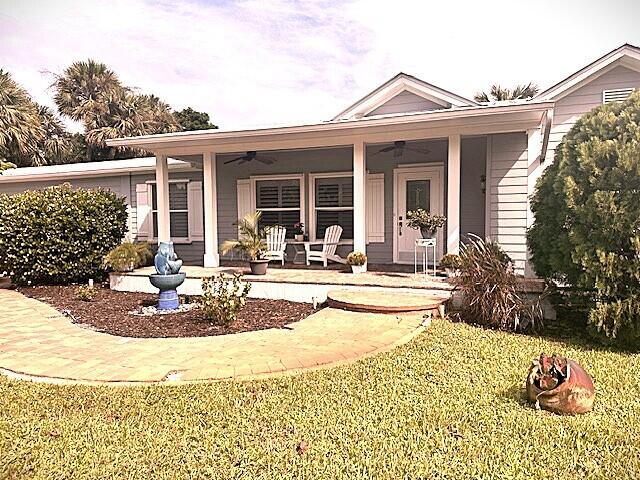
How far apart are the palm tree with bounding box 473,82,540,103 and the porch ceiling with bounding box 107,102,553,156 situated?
9.81 meters

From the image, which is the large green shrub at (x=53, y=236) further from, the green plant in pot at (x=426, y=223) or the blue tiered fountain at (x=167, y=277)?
the green plant in pot at (x=426, y=223)

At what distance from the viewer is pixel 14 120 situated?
1508cm

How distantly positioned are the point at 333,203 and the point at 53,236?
571cm

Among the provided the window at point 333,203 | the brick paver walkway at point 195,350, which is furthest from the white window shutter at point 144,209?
the brick paver walkway at point 195,350

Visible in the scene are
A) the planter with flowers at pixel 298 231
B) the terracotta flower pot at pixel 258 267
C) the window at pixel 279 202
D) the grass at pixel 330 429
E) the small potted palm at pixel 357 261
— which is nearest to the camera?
the grass at pixel 330 429

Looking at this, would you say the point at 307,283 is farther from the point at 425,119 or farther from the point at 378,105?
the point at 378,105

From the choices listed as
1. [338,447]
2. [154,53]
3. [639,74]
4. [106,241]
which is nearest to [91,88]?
[154,53]

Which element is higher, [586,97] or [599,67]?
[599,67]

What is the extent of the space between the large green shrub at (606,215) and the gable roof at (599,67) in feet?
14.4

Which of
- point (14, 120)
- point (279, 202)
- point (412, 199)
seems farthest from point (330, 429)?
point (14, 120)

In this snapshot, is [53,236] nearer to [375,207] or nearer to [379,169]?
[375,207]

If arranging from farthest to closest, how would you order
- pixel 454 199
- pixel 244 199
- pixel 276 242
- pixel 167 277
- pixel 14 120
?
pixel 14 120 < pixel 244 199 < pixel 276 242 < pixel 454 199 < pixel 167 277

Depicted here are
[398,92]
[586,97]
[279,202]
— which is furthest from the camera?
[398,92]

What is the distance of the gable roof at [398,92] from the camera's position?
1007 cm
